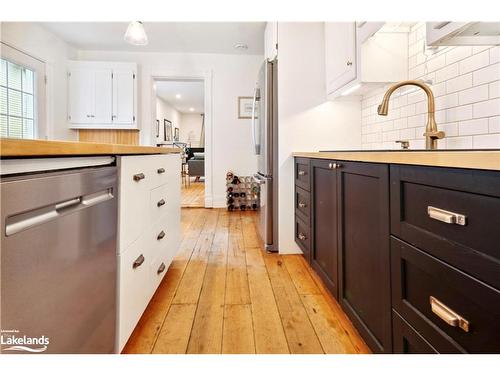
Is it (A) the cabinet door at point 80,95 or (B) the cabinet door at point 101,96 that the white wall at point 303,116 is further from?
(A) the cabinet door at point 80,95

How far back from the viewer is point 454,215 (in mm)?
634

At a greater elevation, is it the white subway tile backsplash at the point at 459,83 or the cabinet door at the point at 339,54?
the cabinet door at the point at 339,54

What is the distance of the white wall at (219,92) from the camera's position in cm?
452

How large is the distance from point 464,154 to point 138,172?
1106mm

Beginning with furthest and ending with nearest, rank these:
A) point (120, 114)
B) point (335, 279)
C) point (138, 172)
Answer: point (120, 114) → point (335, 279) → point (138, 172)

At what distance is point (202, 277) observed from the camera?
6.39ft

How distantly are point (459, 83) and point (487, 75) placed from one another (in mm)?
148

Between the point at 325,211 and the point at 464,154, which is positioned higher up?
the point at 464,154

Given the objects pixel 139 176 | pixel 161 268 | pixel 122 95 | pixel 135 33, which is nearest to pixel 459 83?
pixel 139 176

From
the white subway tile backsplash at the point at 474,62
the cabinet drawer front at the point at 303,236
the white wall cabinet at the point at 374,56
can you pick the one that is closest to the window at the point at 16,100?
the cabinet drawer front at the point at 303,236

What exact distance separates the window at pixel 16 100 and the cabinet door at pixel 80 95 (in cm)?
60
